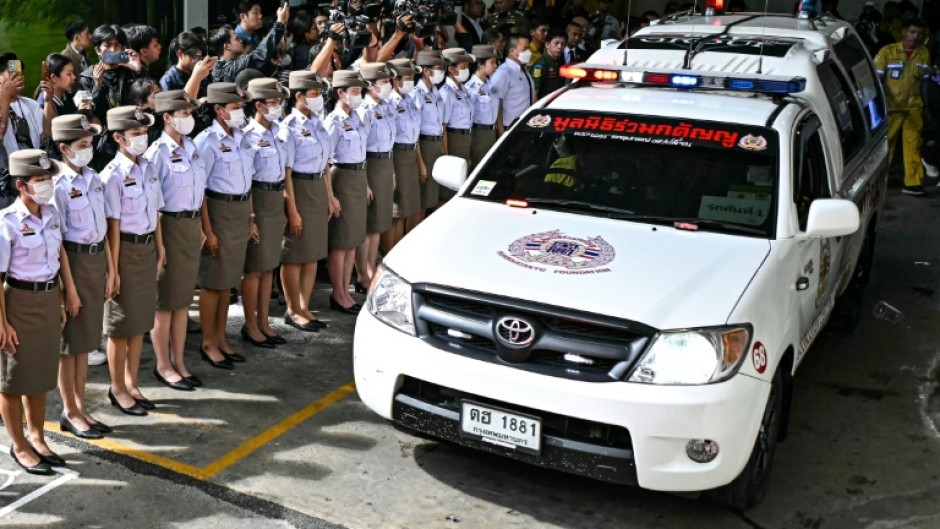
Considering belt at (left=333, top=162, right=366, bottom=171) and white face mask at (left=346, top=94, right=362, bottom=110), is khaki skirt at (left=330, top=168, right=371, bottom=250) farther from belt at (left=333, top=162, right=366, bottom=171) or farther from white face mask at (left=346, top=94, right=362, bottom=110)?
white face mask at (left=346, top=94, right=362, bottom=110)

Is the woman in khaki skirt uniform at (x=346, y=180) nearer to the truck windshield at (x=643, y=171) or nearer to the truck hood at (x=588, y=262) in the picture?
the truck windshield at (x=643, y=171)

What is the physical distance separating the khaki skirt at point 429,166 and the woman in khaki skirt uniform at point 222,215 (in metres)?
2.27

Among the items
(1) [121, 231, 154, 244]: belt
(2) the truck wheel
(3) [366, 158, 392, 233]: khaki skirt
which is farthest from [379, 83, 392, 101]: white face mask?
(2) the truck wheel

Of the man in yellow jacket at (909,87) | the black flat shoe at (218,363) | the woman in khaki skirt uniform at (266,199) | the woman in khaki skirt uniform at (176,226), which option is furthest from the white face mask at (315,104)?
the man in yellow jacket at (909,87)

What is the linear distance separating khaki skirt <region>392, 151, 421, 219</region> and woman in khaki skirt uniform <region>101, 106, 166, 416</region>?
2665mm

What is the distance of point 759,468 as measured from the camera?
17.7 feet

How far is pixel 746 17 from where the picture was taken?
894 cm

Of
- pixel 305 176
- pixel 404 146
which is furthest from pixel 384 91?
pixel 305 176

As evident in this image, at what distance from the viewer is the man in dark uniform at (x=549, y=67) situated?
11.2 m

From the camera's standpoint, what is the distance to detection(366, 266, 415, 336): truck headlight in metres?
5.34

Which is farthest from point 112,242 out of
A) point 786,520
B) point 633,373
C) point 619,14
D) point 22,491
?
point 619,14

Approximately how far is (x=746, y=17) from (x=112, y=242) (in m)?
5.17

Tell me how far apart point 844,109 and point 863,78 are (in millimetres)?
1122

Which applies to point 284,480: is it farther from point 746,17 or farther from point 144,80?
point 746,17
